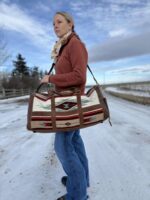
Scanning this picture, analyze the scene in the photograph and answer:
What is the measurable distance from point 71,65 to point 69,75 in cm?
12

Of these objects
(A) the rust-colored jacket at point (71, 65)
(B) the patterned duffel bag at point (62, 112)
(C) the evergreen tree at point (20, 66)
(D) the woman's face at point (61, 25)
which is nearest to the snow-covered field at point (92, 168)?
(B) the patterned duffel bag at point (62, 112)

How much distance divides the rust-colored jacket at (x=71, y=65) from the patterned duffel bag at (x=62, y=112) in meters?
0.08

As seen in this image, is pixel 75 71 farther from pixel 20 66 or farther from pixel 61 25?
pixel 20 66

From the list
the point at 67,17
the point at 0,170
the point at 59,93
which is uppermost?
the point at 67,17

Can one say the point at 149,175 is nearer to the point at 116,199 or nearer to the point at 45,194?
the point at 116,199

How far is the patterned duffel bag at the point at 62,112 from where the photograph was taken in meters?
1.90

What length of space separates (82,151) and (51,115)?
0.60 m

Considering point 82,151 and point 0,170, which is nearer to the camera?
point 82,151

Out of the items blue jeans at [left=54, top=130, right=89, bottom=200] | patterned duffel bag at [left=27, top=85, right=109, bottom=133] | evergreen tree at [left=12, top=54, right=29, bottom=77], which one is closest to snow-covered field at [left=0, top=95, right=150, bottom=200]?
blue jeans at [left=54, top=130, right=89, bottom=200]

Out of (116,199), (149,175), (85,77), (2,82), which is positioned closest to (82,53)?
(85,77)

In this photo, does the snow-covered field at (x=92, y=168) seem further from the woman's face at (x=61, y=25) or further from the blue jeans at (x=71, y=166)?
the woman's face at (x=61, y=25)

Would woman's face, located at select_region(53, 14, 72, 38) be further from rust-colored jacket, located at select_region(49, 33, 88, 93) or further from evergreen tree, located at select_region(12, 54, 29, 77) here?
evergreen tree, located at select_region(12, 54, 29, 77)

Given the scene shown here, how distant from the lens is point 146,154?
3570mm

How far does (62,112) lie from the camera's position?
1.91m
